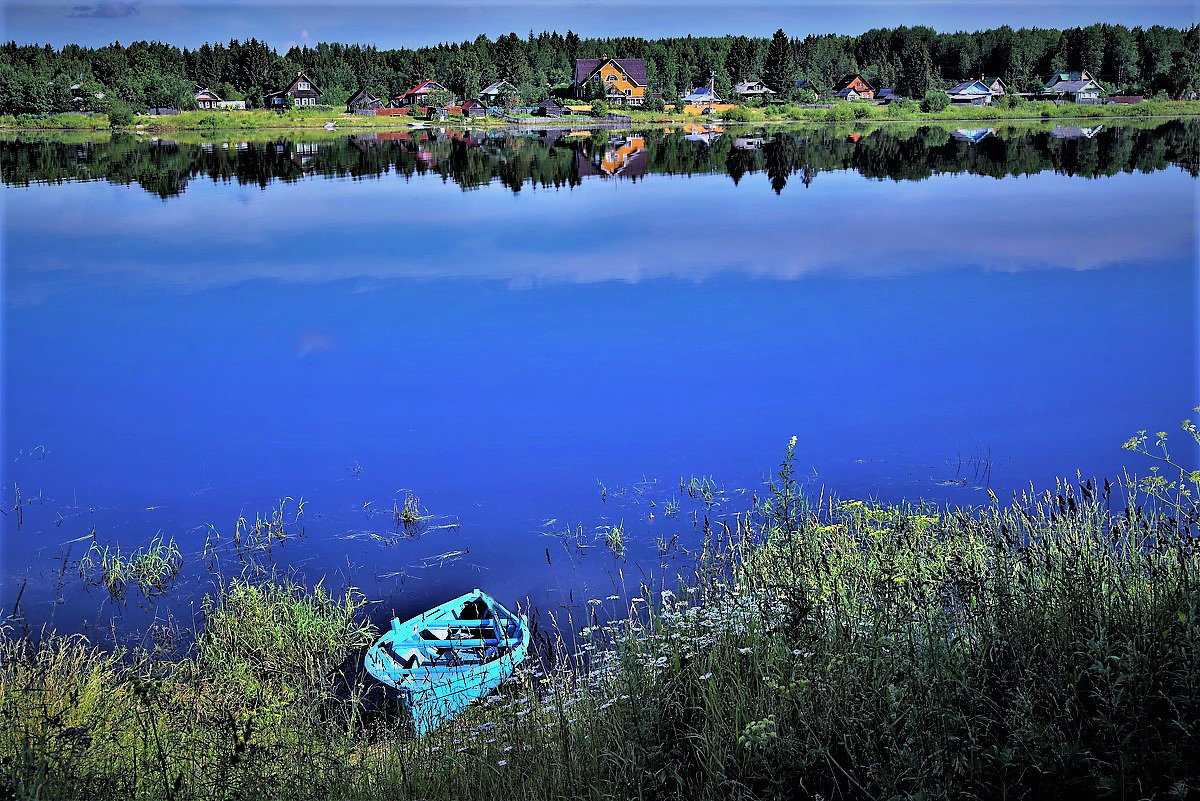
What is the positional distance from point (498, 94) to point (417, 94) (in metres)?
8.12

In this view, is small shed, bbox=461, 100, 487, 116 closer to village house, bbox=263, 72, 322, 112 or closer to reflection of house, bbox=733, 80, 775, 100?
village house, bbox=263, 72, 322, 112

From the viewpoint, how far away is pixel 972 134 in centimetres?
7356

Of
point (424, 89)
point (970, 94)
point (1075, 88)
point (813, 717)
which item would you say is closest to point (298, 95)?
point (424, 89)

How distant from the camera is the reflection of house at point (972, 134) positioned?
226 feet

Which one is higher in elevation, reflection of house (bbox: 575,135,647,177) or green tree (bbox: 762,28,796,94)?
green tree (bbox: 762,28,796,94)

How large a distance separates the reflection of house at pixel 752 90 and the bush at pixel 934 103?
1839cm

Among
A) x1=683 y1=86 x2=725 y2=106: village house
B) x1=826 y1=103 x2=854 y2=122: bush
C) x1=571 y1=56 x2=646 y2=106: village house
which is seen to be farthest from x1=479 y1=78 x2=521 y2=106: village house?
x1=826 y1=103 x2=854 y2=122: bush

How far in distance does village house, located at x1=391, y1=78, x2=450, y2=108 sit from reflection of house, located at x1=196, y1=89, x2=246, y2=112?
611 inches

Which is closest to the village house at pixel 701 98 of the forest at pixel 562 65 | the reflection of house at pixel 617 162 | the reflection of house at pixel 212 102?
the forest at pixel 562 65

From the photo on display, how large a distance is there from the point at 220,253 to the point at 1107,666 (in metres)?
33.0

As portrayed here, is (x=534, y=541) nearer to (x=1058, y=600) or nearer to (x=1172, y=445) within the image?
(x=1058, y=600)

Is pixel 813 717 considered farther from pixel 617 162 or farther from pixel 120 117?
pixel 120 117

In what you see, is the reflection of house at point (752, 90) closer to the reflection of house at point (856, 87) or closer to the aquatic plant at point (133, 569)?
the reflection of house at point (856, 87)

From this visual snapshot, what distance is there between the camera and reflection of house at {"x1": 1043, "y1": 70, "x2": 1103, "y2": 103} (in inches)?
4171
